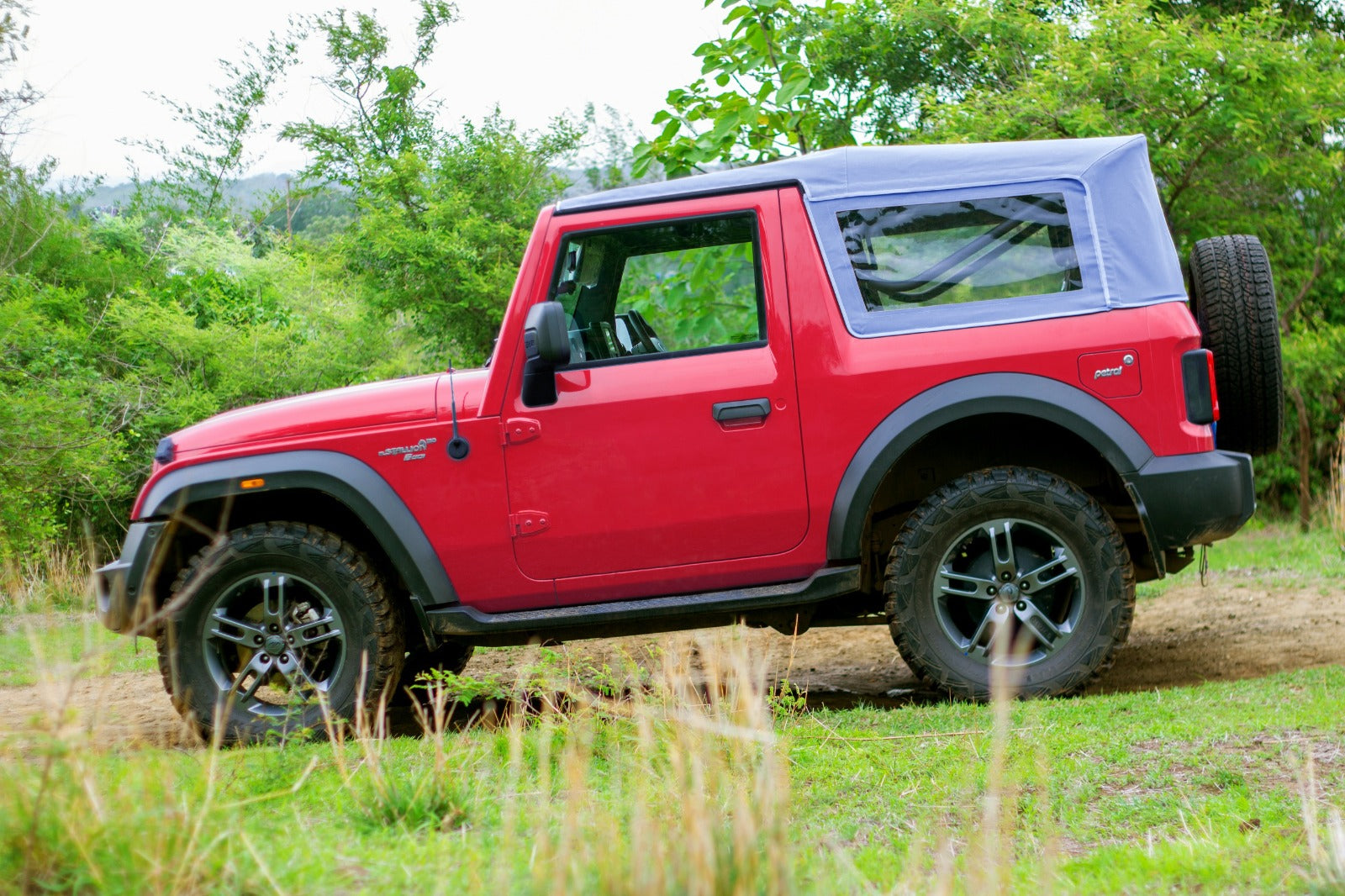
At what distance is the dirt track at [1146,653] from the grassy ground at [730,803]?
2.64 ft

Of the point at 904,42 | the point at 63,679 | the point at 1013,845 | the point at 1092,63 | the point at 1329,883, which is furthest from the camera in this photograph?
the point at 904,42

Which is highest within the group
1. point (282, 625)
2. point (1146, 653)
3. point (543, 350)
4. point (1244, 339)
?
point (543, 350)

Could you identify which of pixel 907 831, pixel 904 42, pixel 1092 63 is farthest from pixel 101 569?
pixel 904 42

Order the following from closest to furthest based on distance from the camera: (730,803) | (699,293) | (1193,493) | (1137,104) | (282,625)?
1. (730,803)
2. (1193,493)
3. (282,625)
4. (699,293)
5. (1137,104)

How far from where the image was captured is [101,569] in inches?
185

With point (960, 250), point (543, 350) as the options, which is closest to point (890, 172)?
point (960, 250)

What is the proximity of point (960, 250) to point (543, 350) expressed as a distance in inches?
66.4

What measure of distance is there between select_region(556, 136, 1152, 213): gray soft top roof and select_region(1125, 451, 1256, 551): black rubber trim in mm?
1178

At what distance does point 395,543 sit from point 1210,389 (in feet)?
10.3

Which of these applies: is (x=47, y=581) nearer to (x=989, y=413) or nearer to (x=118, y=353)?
(x=118, y=353)

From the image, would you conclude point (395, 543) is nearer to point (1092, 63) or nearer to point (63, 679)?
point (63, 679)

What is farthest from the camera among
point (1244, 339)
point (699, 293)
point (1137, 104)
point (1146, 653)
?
point (1137, 104)

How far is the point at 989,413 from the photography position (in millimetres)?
4574

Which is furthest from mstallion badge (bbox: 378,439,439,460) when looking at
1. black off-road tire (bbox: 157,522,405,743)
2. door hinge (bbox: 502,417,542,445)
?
black off-road tire (bbox: 157,522,405,743)
